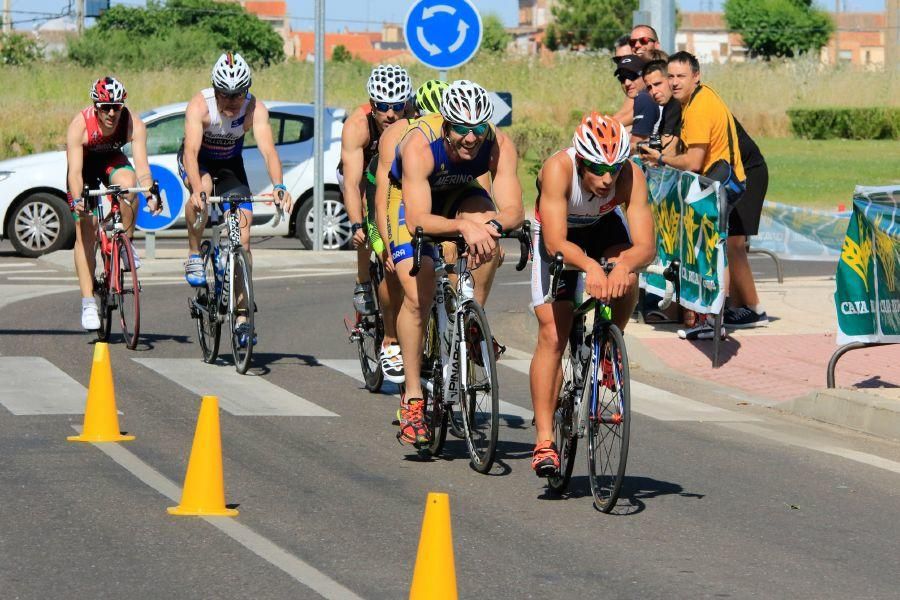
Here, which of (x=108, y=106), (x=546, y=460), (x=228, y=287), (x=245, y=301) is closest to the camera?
(x=546, y=460)

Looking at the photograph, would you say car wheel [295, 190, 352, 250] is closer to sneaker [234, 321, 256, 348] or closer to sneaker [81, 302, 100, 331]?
sneaker [81, 302, 100, 331]

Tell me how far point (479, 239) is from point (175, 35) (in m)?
85.3

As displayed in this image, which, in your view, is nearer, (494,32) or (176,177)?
(176,177)

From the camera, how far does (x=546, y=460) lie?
8133 mm

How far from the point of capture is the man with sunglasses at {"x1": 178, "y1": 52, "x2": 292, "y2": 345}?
1216 cm

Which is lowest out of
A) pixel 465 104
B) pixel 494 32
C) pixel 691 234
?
pixel 691 234

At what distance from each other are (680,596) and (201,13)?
3944 inches

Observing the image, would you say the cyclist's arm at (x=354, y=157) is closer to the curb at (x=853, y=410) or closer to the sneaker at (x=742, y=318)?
the curb at (x=853, y=410)

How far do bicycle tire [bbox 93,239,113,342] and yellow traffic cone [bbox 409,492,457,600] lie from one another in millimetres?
7809

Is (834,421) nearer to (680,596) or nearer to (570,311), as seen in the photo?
(570,311)

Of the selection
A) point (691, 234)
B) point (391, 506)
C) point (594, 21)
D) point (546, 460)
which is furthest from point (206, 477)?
Answer: point (594, 21)

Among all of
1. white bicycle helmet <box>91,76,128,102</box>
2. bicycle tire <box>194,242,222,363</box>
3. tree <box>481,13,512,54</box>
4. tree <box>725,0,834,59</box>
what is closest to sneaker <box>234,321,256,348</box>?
bicycle tire <box>194,242,222,363</box>

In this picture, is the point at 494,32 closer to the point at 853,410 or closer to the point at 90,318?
the point at 90,318

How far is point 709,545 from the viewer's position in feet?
24.2
